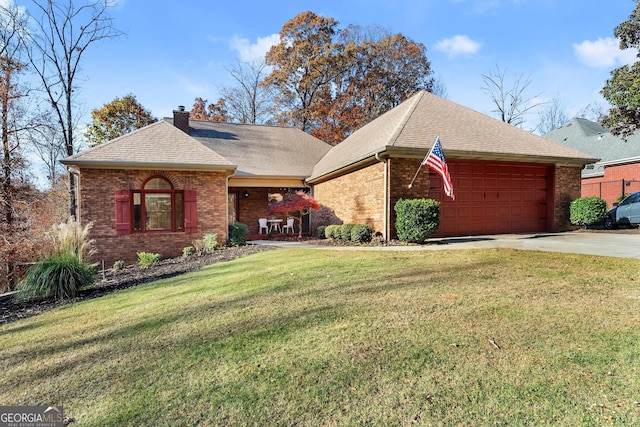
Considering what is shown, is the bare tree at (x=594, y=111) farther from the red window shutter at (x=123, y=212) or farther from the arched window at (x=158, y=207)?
the red window shutter at (x=123, y=212)

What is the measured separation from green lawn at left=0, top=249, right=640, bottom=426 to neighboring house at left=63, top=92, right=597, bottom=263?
4.92 m

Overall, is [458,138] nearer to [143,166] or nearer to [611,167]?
[143,166]

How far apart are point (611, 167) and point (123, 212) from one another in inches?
956

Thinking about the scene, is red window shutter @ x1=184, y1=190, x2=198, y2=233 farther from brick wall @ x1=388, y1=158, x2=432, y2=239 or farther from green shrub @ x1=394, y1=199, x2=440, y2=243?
green shrub @ x1=394, y1=199, x2=440, y2=243

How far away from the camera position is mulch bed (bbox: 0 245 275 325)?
5.98 m

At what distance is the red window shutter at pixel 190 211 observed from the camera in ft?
38.5

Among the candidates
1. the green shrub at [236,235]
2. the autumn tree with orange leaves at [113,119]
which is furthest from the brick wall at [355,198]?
the autumn tree with orange leaves at [113,119]

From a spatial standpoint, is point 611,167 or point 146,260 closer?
point 146,260

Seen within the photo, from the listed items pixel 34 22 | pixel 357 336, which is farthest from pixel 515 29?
pixel 34 22

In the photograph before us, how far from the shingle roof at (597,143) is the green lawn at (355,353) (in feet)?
54.9

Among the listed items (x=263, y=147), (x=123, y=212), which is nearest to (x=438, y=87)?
(x=263, y=147)

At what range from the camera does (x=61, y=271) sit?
21.5 ft

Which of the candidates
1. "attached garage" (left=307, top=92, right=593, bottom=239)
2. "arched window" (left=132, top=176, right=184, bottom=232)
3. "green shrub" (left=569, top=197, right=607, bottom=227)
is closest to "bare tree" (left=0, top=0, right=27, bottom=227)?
"arched window" (left=132, top=176, right=184, bottom=232)

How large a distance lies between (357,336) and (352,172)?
9040 mm
